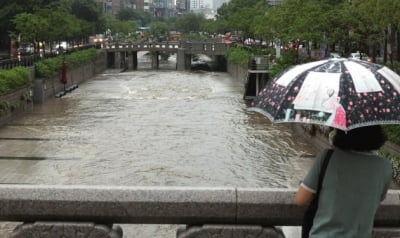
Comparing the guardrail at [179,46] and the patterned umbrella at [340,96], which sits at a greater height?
the patterned umbrella at [340,96]

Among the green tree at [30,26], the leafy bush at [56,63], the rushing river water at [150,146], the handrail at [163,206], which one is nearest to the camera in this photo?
the handrail at [163,206]

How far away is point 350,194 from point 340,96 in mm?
709

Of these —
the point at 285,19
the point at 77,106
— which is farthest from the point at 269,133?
the point at 285,19

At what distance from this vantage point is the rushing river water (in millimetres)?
22297

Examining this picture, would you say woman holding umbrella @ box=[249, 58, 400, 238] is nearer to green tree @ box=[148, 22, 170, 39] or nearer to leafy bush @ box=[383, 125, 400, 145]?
leafy bush @ box=[383, 125, 400, 145]

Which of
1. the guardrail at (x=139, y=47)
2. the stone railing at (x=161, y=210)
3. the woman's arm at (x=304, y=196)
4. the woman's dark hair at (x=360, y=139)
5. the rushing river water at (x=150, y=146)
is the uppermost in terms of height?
the woman's dark hair at (x=360, y=139)

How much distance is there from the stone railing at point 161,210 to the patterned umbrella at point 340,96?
1.06m

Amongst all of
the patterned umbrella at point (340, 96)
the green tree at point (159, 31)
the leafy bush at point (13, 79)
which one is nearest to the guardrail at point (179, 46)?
the leafy bush at point (13, 79)

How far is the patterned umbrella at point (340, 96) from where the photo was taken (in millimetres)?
4402

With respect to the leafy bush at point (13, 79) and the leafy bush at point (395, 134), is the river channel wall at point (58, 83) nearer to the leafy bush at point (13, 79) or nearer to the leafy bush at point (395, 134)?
the leafy bush at point (13, 79)

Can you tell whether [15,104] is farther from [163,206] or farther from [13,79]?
[163,206]

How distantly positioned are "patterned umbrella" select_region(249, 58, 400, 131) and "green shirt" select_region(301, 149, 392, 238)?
30cm

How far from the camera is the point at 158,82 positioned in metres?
67.8

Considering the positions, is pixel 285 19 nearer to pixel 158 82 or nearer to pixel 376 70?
pixel 158 82
